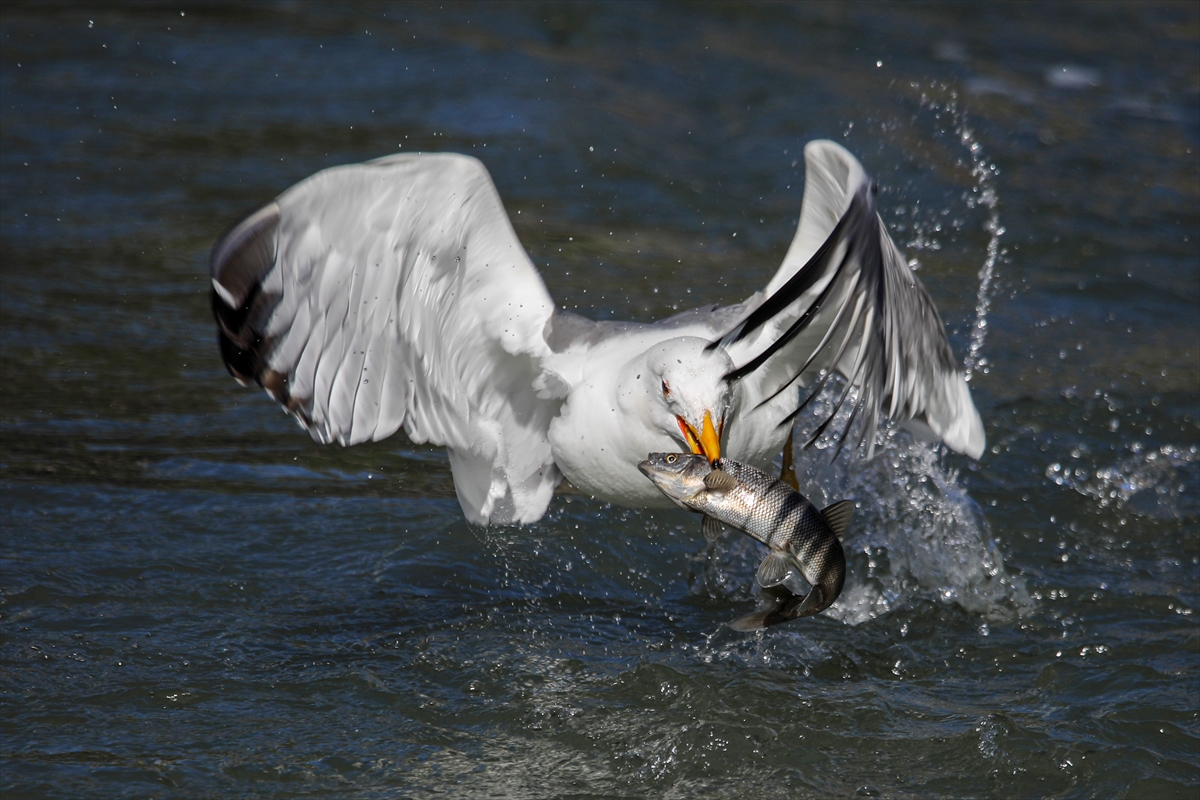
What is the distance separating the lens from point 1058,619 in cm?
479

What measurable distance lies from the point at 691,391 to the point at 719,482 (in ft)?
1.07

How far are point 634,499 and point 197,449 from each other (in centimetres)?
243

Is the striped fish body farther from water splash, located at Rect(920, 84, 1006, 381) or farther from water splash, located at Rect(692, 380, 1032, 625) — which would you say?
water splash, located at Rect(920, 84, 1006, 381)

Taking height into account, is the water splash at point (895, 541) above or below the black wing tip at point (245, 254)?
below

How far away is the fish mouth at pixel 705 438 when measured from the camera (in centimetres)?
366

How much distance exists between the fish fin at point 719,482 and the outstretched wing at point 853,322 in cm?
23

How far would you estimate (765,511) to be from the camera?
3.51 meters

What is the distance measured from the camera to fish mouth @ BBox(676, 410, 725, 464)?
366cm

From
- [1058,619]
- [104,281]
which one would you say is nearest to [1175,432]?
[1058,619]

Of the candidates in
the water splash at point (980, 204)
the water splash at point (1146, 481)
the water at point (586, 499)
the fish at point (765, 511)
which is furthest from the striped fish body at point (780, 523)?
the water splash at point (980, 204)

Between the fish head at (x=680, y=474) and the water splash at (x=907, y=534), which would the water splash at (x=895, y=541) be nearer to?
the water splash at (x=907, y=534)

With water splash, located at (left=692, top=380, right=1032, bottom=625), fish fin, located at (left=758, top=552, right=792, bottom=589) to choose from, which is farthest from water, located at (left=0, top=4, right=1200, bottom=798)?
fish fin, located at (left=758, top=552, right=792, bottom=589)

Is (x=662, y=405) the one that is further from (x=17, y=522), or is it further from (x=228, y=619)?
(x=17, y=522)

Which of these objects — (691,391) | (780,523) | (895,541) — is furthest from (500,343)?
(895,541)
